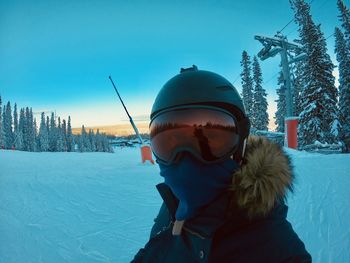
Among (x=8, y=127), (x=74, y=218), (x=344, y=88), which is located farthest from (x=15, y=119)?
(x=74, y=218)

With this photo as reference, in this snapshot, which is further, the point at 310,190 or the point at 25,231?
the point at 310,190

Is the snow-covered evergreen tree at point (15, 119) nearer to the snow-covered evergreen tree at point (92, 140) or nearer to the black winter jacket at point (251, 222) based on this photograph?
the snow-covered evergreen tree at point (92, 140)

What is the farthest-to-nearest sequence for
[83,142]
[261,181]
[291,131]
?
1. [83,142]
2. [291,131]
3. [261,181]

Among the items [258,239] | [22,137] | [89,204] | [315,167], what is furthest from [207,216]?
[22,137]

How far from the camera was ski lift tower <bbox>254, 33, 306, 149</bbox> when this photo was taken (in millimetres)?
11641

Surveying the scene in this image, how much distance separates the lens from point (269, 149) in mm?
1518

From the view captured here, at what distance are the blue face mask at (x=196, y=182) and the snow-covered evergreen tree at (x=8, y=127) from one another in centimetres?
9098

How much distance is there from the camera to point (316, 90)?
22609 millimetres

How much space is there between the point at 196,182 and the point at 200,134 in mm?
330

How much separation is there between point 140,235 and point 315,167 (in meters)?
4.82

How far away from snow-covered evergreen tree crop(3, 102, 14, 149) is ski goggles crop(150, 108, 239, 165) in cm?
9083

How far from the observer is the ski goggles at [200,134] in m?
1.62

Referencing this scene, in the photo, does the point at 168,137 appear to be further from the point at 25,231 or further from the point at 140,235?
the point at 25,231

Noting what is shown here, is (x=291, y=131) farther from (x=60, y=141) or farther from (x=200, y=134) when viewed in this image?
(x=60, y=141)
